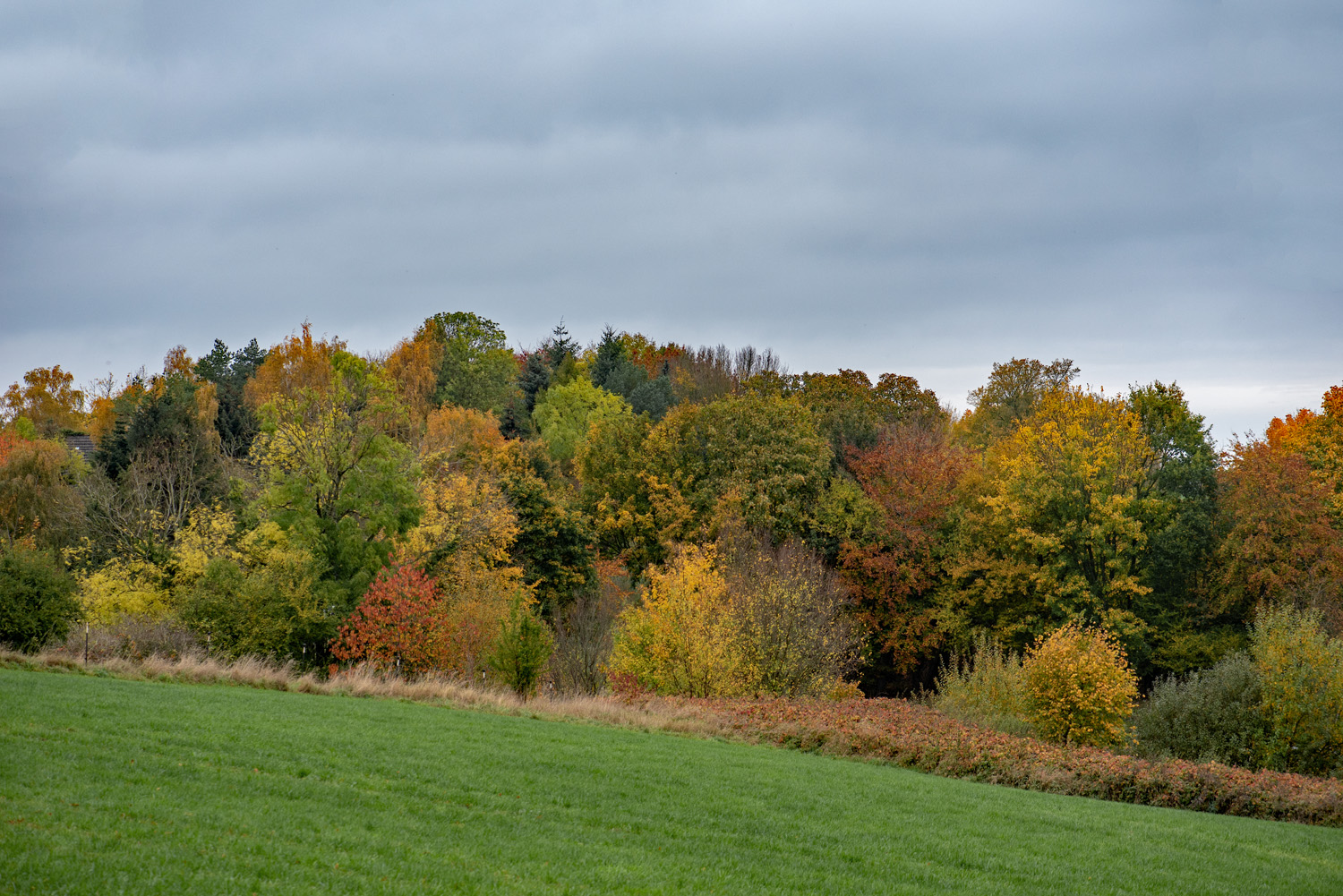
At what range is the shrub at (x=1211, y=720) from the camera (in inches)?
983

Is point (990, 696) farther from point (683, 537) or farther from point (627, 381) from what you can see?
point (627, 381)

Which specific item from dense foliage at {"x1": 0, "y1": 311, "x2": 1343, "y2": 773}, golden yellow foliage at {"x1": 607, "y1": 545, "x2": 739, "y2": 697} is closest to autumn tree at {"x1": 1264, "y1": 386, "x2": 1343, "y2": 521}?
dense foliage at {"x1": 0, "y1": 311, "x2": 1343, "y2": 773}

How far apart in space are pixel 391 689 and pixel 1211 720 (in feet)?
70.5

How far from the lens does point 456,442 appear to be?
54.4 metres

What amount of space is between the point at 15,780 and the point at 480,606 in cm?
2403

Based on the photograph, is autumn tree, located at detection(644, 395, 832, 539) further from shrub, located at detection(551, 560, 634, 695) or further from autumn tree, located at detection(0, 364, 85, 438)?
autumn tree, located at detection(0, 364, 85, 438)

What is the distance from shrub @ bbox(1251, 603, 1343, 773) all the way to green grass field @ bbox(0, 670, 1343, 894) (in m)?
9.93

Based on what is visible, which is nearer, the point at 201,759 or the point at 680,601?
the point at 201,759

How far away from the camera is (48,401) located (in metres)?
82.4

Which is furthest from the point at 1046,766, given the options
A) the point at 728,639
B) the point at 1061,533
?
the point at 1061,533

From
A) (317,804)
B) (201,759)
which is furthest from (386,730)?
(317,804)

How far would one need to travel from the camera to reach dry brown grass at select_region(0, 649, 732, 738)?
824 inches

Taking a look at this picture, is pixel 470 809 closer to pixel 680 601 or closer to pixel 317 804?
pixel 317 804

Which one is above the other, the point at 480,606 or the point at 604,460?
the point at 604,460
